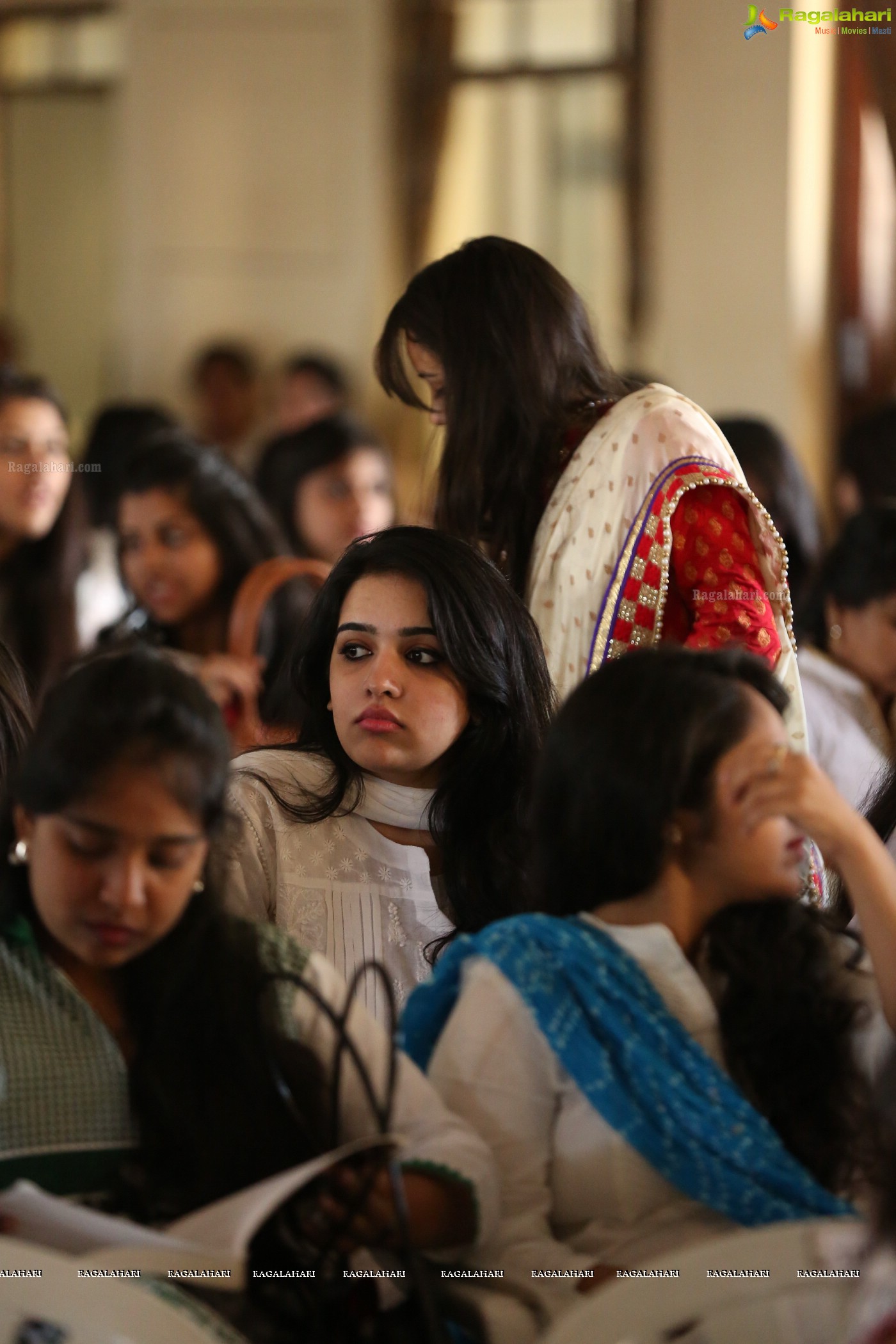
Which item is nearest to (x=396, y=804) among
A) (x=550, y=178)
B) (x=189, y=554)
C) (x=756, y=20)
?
(x=189, y=554)

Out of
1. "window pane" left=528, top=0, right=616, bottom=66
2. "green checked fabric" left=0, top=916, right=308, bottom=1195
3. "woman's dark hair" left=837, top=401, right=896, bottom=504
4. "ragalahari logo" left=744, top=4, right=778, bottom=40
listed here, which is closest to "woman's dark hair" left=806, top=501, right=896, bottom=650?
"woman's dark hair" left=837, top=401, right=896, bottom=504

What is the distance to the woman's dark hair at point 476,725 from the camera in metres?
→ 1.86

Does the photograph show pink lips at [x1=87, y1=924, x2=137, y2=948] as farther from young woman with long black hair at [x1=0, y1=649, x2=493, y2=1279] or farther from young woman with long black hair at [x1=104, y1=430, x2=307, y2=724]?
young woman with long black hair at [x1=104, y1=430, x2=307, y2=724]

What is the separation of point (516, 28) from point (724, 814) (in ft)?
19.4

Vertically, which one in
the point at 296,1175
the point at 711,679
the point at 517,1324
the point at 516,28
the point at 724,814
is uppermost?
the point at 516,28

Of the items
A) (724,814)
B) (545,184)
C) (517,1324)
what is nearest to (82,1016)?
(517,1324)

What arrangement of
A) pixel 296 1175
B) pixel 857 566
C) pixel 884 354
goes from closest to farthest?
pixel 296 1175 < pixel 857 566 < pixel 884 354

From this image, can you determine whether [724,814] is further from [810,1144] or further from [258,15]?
[258,15]

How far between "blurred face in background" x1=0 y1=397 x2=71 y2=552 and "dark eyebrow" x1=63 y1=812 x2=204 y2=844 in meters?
2.61

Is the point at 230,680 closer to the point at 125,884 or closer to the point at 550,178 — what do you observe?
the point at 125,884

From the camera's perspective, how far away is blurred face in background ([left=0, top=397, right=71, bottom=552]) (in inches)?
148

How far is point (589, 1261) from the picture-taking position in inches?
53.2

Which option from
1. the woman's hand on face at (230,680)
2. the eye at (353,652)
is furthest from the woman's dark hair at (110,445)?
the eye at (353,652)

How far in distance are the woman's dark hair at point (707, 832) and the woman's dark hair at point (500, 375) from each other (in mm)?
806
